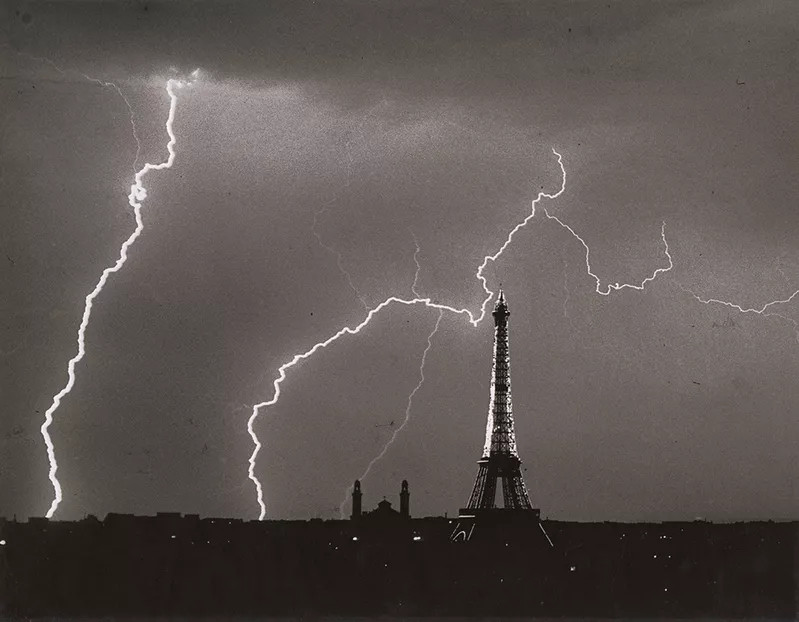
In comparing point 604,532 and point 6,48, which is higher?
point 6,48

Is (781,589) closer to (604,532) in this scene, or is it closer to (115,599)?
(604,532)

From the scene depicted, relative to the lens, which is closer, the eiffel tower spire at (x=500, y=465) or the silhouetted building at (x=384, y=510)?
the silhouetted building at (x=384, y=510)

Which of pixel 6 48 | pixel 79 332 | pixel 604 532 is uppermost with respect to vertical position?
pixel 6 48

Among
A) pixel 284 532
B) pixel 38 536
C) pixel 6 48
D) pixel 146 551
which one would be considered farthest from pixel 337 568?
pixel 6 48

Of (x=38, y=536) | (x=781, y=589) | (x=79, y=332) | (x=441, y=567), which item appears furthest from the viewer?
(x=441, y=567)

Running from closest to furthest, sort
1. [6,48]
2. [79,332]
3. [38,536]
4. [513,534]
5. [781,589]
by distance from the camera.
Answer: [6,48] < [79,332] < [38,536] < [781,589] < [513,534]

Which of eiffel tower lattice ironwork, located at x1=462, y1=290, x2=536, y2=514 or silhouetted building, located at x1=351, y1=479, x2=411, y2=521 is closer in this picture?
silhouetted building, located at x1=351, y1=479, x2=411, y2=521

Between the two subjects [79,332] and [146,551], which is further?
[146,551]

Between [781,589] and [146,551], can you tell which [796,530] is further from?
[146,551]

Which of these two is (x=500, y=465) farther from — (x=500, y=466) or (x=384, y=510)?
(x=384, y=510)

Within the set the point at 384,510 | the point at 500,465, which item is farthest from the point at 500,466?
the point at 384,510

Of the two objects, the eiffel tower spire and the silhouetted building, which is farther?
the eiffel tower spire
